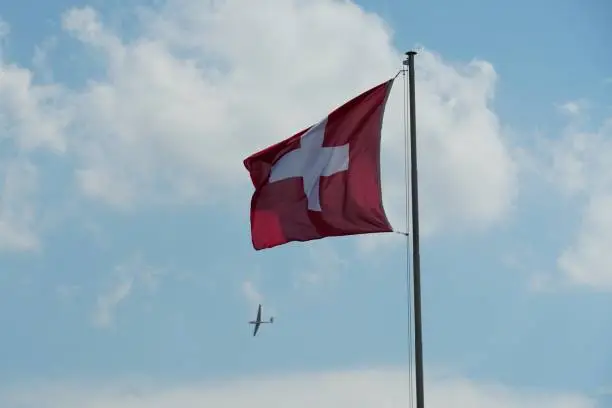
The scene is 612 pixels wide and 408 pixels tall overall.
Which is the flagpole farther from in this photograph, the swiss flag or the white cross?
the white cross

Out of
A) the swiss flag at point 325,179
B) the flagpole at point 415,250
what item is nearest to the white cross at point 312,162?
the swiss flag at point 325,179

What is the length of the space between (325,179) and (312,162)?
0.84 m

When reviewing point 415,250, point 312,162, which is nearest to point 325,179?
point 312,162

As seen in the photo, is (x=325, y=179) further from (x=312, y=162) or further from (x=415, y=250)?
(x=415, y=250)

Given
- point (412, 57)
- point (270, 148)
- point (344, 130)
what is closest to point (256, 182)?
point (270, 148)

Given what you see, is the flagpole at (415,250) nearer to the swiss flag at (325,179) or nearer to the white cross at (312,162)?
the swiss flag at (325,179)

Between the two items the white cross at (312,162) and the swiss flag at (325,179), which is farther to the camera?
the white cross at (312,162)

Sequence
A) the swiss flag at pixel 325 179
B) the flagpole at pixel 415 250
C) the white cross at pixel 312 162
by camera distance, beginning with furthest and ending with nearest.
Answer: the white cross at pixel 312 162 < the swiss flag at pixel 325 179 < the flagpole at pixel 415 250

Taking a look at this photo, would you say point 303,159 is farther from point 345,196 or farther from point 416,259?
point 416,259

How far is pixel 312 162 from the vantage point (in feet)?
123

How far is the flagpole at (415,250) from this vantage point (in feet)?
107

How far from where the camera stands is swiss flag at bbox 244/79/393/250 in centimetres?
3566

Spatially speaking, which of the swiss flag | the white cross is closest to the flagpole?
the swiss flag

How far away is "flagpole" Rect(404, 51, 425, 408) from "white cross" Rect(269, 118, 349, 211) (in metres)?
2.38
